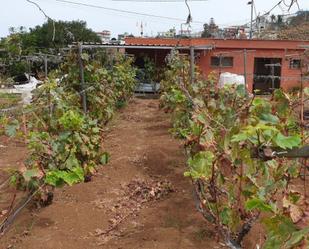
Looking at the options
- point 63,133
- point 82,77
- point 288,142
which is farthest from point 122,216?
point 288,142

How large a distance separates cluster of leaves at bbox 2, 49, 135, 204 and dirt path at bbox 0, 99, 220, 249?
1.27 feet

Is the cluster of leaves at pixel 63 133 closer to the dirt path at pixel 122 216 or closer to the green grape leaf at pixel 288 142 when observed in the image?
the dirt path at pixel 122 216

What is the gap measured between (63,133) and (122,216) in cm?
110

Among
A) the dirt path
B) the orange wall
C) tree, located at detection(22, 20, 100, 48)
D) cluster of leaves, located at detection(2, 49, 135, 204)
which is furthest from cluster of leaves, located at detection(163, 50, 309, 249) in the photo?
tree, located at detection(22, 20, 100, 48)

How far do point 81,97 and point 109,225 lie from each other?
3432 millimetres

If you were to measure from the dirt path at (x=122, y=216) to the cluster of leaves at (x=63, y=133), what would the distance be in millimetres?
388

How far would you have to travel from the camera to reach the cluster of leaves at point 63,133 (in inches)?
175

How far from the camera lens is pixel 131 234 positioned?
463cm

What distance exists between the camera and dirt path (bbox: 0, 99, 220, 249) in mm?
4453

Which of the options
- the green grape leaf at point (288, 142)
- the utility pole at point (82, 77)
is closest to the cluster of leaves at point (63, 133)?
the utility pole at point (82, 77)

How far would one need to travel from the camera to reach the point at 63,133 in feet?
17.0

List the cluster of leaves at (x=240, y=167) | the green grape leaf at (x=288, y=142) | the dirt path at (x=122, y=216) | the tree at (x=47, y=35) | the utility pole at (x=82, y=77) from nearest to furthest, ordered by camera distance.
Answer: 1. the green grape leaf at (x=288, y=142)
2. the cluster of leaves at (x=240, y=167)
3. the dirt path at (x=122, y=216)
4. the utility pole at (x=82, y=77)
5. the tree at (x=47, y=35)

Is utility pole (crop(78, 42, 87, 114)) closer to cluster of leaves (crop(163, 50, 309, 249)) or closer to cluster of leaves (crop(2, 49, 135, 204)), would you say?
cluster of leaves (crop(2, 49, 135, 204))

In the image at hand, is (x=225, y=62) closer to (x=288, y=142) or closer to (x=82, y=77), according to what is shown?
(x=82, y=77)
